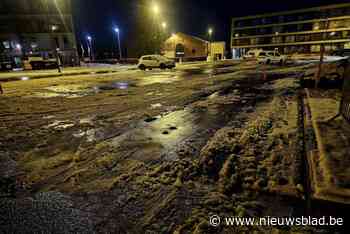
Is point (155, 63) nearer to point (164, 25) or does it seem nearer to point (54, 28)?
point (164, 25)

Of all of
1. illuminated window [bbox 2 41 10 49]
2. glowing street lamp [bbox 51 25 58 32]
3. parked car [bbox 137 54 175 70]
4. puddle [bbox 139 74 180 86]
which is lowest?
puddle [bbox 139 74 180 86]

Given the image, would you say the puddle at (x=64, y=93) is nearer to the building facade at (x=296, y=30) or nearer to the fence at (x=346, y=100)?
the fence at (x=346, y=100)

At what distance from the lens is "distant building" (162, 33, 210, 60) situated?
51.0m

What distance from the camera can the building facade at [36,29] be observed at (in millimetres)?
40375

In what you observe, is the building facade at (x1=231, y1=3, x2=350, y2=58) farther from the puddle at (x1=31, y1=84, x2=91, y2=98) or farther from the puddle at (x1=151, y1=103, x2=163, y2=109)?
the puddle at (x1=31, y1=84, x2=91, y2=98)

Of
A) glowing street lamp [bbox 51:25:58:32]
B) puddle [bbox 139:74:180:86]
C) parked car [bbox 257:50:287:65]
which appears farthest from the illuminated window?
parked car [bbox 257:50:287:65]

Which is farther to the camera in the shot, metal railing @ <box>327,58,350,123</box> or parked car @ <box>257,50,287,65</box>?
parked car @ <box>257,50,287,65</box>

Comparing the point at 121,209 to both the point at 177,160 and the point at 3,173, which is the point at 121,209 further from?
the point at 3,173

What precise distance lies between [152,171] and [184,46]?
5175 centimetres

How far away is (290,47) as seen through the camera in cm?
6762

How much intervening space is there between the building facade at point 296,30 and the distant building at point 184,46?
29.6 m

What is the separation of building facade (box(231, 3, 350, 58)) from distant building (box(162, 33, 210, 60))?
2965cm

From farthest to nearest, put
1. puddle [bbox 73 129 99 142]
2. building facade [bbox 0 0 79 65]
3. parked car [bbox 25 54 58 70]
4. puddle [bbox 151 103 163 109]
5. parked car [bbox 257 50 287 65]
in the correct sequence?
building facade [bbox 0 0 79 65] → parked car [bbox 25 54 58 70] → parked car [bbox 257 50 287 65] → puddle [bbox 151 103 163 109] → puddle [bbox 73 129 99 142]

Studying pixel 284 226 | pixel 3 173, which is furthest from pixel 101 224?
pixel 3 173
